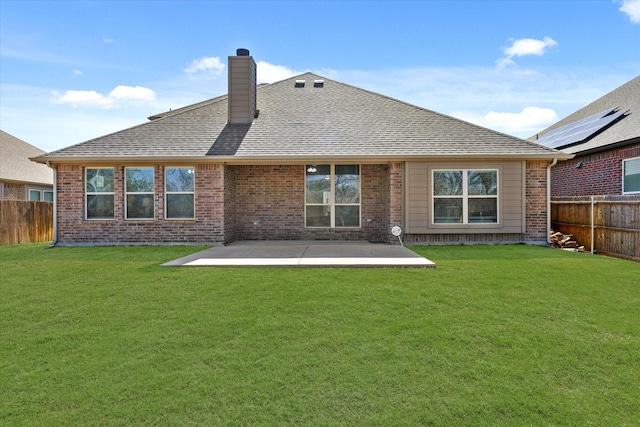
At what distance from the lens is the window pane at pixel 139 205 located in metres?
10.3

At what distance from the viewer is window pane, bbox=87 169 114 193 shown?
1039 centimetres

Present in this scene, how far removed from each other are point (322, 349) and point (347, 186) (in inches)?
325

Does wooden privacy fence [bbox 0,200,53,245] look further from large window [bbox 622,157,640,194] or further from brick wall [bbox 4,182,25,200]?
large window [bbox 622,157,640,194]

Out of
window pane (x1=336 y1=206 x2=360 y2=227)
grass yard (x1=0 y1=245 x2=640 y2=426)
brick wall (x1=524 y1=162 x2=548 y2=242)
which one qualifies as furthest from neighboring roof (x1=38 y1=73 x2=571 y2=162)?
grass yard (x1=0 y1=245 x2=640 y2=426)

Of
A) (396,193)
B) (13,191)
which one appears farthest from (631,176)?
(13,191)

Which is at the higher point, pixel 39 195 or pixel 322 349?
pixel 39 195

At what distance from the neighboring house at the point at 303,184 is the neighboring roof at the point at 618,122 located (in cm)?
294

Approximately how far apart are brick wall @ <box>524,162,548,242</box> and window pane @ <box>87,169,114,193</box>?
12.4 metres

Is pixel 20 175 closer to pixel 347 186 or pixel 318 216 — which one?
pixel 318 216

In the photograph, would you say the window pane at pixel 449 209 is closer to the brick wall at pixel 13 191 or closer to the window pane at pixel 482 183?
the window pane at pixel 482 183

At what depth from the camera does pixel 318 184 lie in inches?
447

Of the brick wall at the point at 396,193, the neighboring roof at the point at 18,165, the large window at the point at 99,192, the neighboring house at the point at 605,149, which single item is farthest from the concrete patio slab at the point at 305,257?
the neighboring roof at the point at 18,165

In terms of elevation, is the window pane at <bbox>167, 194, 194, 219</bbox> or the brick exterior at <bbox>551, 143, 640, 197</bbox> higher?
the brick exterior at <bbox>551, 143, 640, 197</bbox>

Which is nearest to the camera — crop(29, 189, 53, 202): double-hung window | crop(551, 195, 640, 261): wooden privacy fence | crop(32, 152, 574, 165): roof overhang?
crop(551, 195, 640, 261): wooden privacy fence
